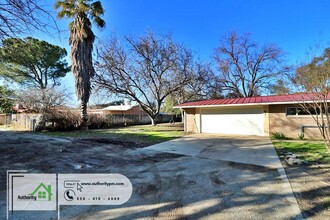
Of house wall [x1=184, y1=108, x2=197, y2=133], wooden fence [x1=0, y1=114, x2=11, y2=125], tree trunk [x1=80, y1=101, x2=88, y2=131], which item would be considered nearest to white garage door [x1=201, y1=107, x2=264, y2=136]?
house wall [x1=184, y1=108, x2=197, y2=133]

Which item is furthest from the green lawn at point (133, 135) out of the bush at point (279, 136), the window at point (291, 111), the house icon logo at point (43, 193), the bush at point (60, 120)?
the window at point (291, 111)

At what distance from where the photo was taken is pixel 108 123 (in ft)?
65.1

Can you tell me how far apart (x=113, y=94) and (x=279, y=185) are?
16.9 metres

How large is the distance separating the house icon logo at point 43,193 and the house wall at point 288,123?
11783 mm

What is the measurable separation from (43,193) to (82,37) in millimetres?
13371

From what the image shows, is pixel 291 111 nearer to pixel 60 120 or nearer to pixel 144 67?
pixel 144 67

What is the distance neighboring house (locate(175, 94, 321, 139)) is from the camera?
34.8 ft

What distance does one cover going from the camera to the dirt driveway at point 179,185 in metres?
2.70

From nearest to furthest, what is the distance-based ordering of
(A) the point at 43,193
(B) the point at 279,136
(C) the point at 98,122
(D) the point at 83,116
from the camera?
(A) the point at 43,193 → (B) the point at 279,136 → (D) the point at 83,116 → (C) the point at 98,122

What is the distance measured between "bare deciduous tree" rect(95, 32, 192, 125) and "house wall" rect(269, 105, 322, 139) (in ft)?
29.6

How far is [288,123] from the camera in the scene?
11.0 meters

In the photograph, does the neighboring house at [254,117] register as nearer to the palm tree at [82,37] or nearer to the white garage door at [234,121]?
the white garage door at [234,121]

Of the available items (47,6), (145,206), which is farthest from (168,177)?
(47,6)

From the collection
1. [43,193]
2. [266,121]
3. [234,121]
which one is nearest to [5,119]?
[43,193]
